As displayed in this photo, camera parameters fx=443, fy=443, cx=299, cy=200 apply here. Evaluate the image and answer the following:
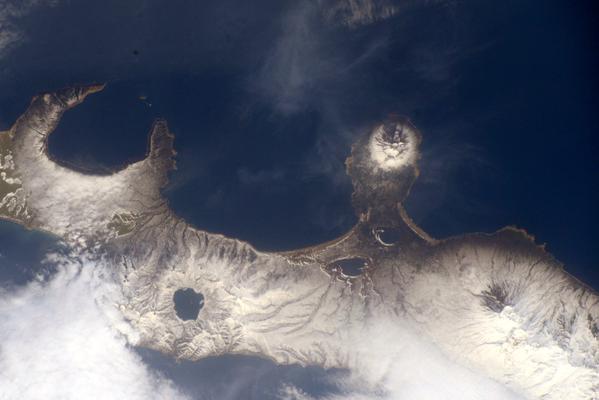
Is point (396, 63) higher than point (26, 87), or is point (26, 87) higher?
point (396, 63)

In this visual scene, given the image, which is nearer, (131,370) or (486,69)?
(486,69)

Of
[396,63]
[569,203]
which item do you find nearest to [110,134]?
[396,63]

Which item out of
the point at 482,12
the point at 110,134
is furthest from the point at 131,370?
the point at 482,12

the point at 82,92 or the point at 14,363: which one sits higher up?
the point at 82,92

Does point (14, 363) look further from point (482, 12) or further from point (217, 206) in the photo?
point (482, 12)

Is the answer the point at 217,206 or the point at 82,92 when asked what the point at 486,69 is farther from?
the point at 82,92

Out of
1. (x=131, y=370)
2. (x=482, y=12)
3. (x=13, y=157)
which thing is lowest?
(x=131, y=370)

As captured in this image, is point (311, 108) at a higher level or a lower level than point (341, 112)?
lower

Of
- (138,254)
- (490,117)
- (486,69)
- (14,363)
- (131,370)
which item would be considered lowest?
Result: (14,363)

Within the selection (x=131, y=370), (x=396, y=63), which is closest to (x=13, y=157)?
(x=131, y=370)

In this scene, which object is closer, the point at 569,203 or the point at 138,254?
the point at 569,203
